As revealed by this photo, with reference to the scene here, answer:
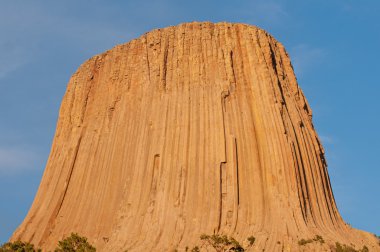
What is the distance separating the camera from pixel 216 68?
4816cm

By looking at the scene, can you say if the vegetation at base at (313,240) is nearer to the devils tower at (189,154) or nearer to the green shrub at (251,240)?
the devils tower at (189,154)

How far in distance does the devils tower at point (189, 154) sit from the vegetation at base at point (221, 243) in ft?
2.28

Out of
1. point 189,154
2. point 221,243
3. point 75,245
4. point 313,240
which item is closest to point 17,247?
point 75,245

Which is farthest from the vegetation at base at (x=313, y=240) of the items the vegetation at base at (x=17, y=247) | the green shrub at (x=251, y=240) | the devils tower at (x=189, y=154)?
the vegetation at base at (x=17, y=247)

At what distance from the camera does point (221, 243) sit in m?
38.7

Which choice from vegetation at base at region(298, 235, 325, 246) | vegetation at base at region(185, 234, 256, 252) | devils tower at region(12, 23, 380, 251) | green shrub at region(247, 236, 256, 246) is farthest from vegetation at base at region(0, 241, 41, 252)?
vegetation at base at region(298, 235, 325, 246)

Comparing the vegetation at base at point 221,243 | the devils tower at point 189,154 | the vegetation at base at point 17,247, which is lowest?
the vegetation at base at point 221,243

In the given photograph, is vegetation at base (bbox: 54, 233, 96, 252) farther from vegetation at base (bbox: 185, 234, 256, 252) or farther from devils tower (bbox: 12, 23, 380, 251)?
vegetation at base (bbox: 185, 234, 256, 252)

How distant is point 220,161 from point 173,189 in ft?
11.3

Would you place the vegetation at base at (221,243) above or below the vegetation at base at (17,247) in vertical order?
below

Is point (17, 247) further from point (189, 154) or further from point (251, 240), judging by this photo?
point (251, 240)

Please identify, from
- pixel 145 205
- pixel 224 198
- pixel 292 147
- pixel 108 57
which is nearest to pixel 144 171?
pixel 145 205

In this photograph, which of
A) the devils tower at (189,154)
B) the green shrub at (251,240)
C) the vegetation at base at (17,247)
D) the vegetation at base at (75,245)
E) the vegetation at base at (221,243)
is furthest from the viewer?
the vegetation at base at (17,247)

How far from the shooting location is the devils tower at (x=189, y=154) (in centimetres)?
4138
